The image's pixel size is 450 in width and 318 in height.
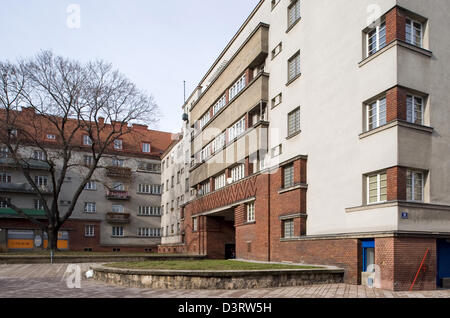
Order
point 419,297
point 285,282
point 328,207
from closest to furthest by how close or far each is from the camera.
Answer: point 419,297
point 285,282
point 328,207

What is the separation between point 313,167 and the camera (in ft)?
71.2

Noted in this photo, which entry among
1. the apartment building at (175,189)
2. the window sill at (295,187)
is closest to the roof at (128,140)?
the apartment building at (175,189)

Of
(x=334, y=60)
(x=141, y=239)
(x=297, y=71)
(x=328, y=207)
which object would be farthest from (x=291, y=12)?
(x=141, y=239)

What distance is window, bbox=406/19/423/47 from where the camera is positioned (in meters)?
17.7

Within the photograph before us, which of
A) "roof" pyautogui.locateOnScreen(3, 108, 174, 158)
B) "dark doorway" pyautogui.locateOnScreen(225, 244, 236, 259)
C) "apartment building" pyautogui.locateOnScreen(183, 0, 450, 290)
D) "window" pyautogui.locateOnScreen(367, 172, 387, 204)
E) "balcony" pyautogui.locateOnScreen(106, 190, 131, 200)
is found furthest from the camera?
"balcony" pyautogui.locateOnScreen(106, 190, 131, 200)

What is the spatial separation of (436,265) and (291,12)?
16.1 meters

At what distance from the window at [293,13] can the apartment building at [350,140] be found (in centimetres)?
10

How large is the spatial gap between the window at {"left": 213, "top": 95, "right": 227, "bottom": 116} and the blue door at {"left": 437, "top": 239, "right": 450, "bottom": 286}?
21.1 m

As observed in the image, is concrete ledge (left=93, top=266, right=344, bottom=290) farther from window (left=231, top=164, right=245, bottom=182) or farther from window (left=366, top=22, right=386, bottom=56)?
window (left=231, top=164, right=245, bottom=182)

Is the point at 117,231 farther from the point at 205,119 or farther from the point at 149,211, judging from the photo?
the point at 205,119

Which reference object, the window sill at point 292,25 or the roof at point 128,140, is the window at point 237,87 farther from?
the roof at point 128,140

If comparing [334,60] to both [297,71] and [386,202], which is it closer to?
[297,71]

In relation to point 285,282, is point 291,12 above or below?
above

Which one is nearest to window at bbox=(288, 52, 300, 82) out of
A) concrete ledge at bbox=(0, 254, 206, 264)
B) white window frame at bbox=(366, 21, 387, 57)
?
white window frame at bbox=(366, 21, 387, 57)
